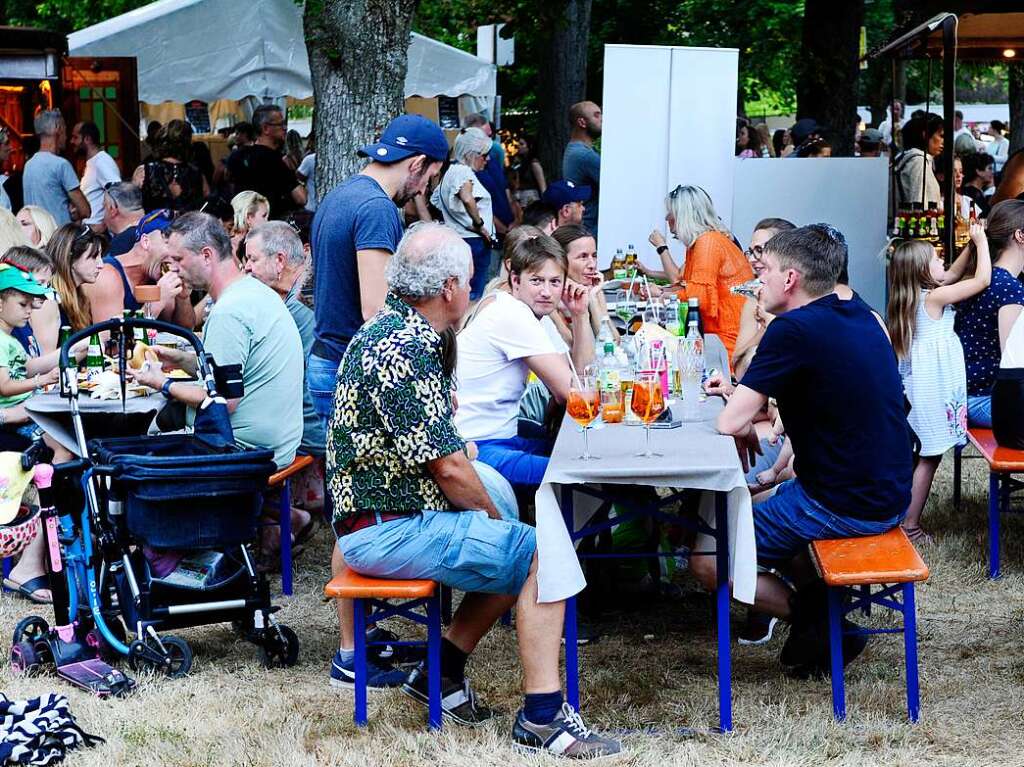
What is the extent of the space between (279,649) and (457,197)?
685 centimetres

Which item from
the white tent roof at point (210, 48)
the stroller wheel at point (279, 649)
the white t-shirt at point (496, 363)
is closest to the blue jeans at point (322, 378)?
the white t-shirt at point (496, 363)

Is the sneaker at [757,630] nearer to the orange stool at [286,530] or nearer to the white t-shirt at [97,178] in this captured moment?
the orange stool at [286,530]

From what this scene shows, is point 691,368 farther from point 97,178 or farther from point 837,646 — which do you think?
point 97,178

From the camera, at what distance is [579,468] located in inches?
159

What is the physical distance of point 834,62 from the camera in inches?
597

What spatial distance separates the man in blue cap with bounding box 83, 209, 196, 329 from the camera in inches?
269

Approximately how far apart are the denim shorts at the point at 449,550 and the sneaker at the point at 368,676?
72cm

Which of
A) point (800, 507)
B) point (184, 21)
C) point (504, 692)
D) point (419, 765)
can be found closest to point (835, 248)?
point (800, 507)

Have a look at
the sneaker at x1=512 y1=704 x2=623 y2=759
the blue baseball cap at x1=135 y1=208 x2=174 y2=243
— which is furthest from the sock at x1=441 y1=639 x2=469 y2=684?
the blue baseball cap at x1=135 y1=208 x2=174 y2=243

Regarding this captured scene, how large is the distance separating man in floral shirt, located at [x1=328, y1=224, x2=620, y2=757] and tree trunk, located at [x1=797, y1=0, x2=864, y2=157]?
11.6 m

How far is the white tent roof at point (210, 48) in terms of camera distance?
43.1 ft

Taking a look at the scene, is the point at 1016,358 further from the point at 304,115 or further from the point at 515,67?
the point at 304,115

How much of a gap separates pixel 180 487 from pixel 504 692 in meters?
1.28

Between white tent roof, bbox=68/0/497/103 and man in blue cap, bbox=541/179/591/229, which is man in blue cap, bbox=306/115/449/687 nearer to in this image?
man in blue cap, bbox=541/179/591/229
